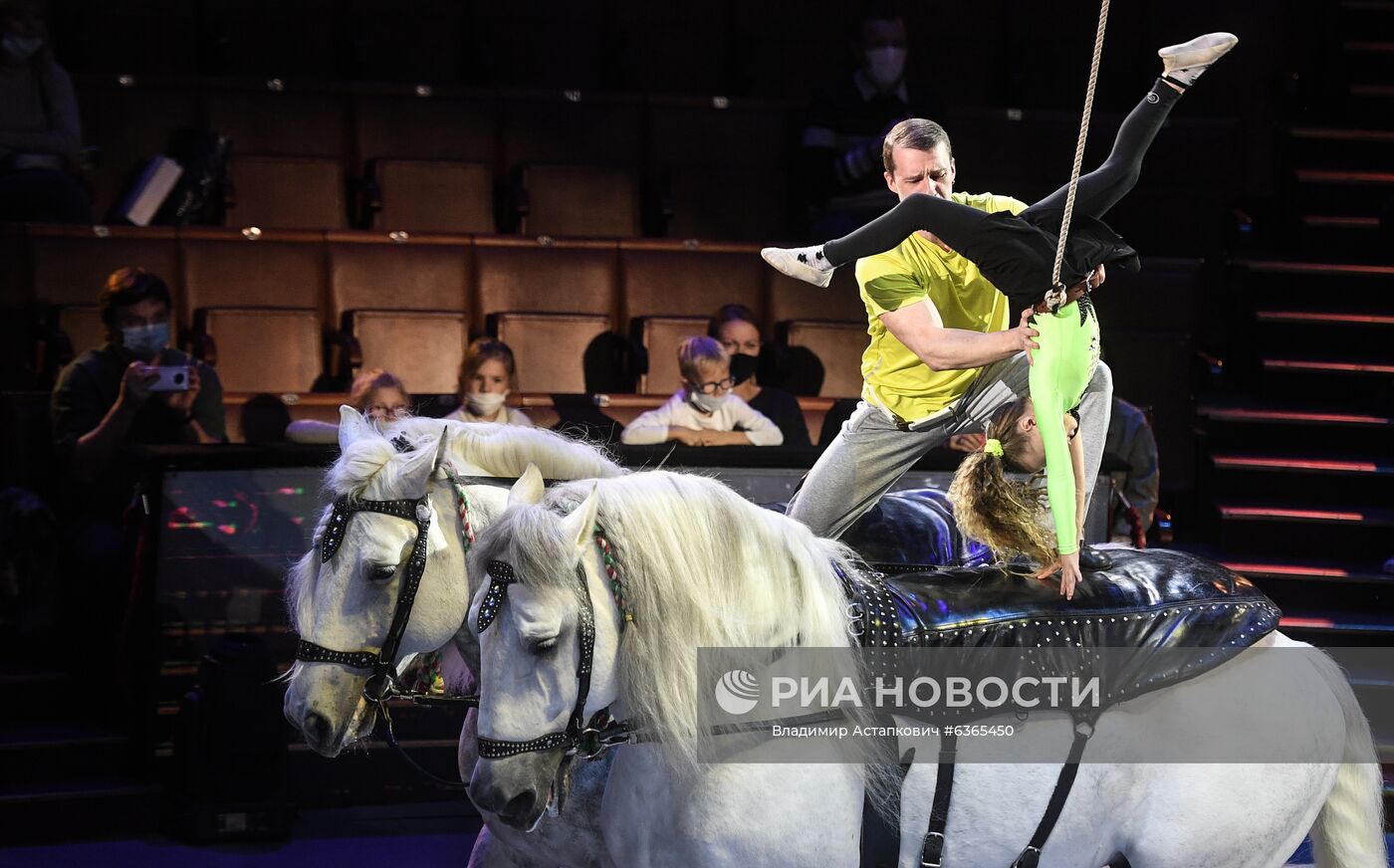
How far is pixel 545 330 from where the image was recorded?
580 cm

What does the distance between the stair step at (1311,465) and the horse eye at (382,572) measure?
410 centimetres

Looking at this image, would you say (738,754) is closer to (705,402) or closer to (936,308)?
(936,308)

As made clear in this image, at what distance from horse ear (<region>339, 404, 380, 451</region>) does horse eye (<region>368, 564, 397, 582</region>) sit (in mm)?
309

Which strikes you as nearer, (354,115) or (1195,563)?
(1195,563)

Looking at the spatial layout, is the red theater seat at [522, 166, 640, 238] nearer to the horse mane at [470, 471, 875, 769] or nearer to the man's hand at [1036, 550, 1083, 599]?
the man's hand at [1036, 550, 1083, 599]

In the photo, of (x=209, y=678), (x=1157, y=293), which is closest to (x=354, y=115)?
(x=209, y=678)

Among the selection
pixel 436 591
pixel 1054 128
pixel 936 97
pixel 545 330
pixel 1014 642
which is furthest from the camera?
pixel 1054 128

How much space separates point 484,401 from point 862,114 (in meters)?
2.31

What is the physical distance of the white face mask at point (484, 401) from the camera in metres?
4.66

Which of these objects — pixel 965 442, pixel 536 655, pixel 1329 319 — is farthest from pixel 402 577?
pixel 1329 319

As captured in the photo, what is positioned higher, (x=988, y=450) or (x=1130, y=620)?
(x=988, y=450)

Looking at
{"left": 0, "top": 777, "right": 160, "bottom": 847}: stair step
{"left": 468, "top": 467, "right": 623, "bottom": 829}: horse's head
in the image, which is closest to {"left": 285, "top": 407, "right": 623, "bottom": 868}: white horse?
{"left": 468, "top": 467, "right": 623, "bottom": 829}: horse's head

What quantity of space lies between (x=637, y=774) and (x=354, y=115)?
4564mm

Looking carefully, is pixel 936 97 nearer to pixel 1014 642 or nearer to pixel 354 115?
pixel 354 115
